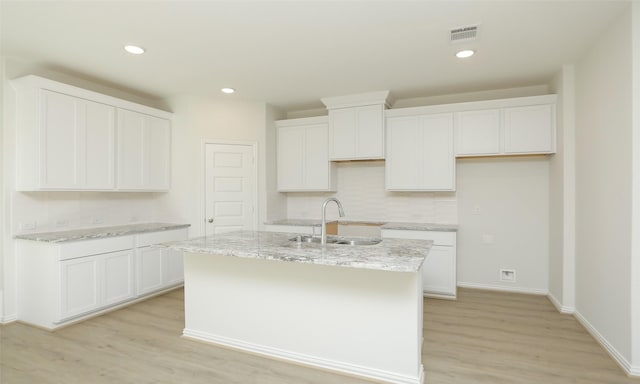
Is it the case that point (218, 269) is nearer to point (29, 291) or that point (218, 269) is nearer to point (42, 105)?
point (29, 291)

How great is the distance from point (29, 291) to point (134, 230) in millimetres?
1075

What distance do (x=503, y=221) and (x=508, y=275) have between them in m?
0.72

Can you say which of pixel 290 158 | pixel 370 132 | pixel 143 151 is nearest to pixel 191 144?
pixel 143 151

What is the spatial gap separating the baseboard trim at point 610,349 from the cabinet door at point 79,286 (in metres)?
4.72

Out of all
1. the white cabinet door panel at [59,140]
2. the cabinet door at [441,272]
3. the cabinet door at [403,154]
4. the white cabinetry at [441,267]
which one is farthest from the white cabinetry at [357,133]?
the white cabinet door panel at [59,140]

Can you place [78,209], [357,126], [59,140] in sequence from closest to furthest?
[59,140] → [78,209] → [357,126]

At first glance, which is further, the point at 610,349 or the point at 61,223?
the point at 61,223

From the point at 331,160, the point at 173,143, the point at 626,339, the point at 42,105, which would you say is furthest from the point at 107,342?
the point at 626,339

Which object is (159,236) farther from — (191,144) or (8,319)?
(8,319)

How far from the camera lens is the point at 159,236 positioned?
4.21 m

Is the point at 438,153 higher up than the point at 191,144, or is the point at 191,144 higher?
the point at 191,144

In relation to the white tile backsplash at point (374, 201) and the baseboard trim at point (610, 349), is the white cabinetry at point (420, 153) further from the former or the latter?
the baseboard trim at point (610, 349)

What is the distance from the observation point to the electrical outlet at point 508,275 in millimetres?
4371

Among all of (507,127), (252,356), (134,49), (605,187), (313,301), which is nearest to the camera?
(313,301)
